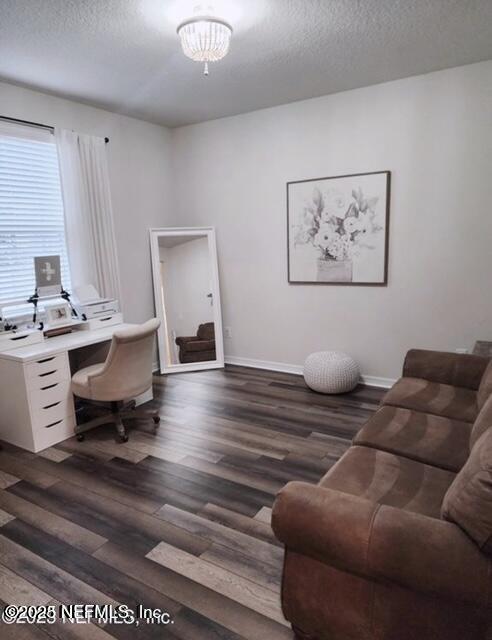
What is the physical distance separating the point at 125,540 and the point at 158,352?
9.10 ft

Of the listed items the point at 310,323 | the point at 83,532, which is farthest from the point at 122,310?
the point at 83,532

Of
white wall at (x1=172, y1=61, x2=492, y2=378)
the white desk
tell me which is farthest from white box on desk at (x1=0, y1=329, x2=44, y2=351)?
white wall at (x1=172, y1=61, x2=492, y2=378)

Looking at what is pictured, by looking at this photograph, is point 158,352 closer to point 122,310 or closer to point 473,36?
point 122,310

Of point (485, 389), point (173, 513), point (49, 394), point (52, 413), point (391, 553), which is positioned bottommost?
point (173, 513)

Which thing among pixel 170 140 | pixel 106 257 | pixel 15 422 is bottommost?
pixel 15 422

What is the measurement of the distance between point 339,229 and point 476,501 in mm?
3080

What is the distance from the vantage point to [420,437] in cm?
203

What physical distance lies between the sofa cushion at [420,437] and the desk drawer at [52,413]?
7.32 feet

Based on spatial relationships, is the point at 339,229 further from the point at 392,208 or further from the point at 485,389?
the point at 485,389

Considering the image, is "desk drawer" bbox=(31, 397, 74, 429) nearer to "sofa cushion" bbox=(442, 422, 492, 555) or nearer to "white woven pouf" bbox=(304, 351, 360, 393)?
"white woven pouf" bbox=(304, 351, 360, 393)

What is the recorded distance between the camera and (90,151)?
3840 mm

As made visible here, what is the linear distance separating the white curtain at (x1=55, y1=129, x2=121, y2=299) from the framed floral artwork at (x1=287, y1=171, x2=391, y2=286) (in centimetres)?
182

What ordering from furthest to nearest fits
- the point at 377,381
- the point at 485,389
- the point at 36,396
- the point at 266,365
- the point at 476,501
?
the point at 266,365 < the point at 377,381 < the point at 36,396 < the point at 485,389 < the point at 476,501

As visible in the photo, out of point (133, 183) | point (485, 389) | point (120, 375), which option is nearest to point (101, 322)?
point (120, 375)
